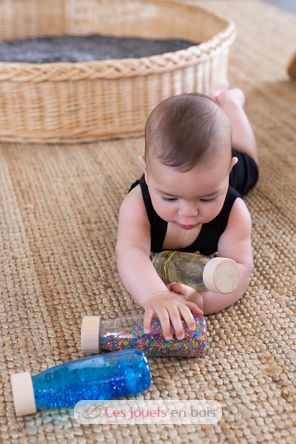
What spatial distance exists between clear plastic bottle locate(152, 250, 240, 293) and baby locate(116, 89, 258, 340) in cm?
3

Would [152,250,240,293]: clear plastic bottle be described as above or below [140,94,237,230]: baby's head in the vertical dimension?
below

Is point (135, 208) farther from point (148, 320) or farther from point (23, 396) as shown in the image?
point (23, 396)

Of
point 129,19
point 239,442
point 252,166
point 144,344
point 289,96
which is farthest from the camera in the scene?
point 129,19

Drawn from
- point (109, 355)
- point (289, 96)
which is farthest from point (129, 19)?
point (109, 355)

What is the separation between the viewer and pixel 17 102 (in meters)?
1.39

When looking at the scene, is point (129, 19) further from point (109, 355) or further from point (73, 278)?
point (109, 355)

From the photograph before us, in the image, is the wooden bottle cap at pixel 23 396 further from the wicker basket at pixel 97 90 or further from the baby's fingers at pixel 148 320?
the wicker basket at pixel 97 90

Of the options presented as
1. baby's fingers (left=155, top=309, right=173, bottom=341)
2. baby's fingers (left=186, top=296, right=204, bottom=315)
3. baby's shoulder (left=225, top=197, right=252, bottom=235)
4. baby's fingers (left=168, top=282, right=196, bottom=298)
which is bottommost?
baby's fingers (left=168, top=282, right=196, bottom=298)

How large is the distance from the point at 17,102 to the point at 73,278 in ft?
1.92

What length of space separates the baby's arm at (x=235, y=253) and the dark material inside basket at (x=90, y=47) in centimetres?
84

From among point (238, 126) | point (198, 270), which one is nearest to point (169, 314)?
point (198, 270)

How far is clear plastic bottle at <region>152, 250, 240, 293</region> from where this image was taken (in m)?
0.79

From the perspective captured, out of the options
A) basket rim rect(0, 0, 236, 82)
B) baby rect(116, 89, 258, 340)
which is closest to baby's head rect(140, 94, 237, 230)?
baby rect(116, 89, 258, 340)

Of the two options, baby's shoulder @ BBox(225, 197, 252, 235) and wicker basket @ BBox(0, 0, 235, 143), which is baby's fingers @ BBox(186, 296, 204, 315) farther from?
wicker basket @ BBox(0, 0, 235, 143)
